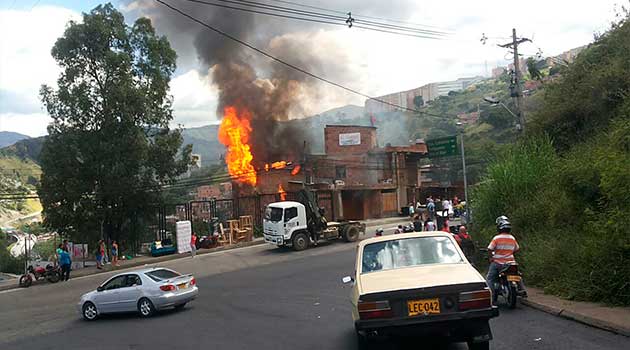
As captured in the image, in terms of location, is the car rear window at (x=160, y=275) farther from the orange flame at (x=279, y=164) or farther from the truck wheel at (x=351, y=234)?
the orange flame at (x=279, y=164)

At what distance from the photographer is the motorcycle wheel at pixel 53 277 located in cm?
2231

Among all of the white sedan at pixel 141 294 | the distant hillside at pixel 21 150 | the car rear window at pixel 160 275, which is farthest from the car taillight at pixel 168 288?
the distant hillside at pixel 21 150

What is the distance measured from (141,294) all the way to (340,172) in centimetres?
3881

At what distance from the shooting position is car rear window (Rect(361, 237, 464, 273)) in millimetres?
6500

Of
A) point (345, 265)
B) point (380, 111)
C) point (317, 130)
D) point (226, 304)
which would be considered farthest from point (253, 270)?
point (380, 111)

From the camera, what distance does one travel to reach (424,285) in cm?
558

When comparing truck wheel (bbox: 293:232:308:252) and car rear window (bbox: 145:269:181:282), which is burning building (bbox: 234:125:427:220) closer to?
truck wheel (bbox: 293:232:308:252)

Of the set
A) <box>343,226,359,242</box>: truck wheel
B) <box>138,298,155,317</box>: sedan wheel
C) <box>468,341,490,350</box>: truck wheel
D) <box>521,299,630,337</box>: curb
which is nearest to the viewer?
<box>468,341,490,350</box>: truck wheel

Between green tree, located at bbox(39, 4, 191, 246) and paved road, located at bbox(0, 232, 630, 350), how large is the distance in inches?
339

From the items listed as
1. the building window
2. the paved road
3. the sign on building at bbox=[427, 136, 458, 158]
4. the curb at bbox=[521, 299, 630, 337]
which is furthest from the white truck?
the building window

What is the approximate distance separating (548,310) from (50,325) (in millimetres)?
10951

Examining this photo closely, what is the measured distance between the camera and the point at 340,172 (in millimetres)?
50688

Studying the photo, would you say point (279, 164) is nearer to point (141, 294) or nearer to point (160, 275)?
point (160, 275)

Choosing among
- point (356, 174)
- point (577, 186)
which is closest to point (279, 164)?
point (356, 174)
